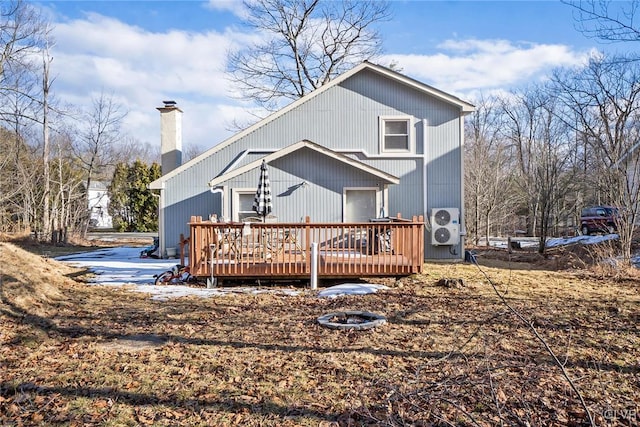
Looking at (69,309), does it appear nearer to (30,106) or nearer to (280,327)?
(280,327)

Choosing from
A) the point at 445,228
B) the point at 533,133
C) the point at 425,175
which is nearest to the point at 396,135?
the point at 425,175

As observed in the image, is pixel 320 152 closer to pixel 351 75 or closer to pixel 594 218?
pixel 351 75

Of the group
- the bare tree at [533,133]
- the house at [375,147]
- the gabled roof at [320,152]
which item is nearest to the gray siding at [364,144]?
the house at [375,147]

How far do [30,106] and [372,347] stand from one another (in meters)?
22.9

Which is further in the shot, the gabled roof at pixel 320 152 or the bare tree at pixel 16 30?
the bare tree at pixel 16 30

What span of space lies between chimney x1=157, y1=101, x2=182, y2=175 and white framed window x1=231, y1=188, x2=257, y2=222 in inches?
160

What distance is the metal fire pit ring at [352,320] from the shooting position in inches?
213

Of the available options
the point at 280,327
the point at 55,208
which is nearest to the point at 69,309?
the point at 280,327

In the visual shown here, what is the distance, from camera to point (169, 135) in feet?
48.4

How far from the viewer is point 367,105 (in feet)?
42.7

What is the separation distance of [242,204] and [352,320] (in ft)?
23.0

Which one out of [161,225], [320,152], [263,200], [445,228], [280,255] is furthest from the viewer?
[161,225]

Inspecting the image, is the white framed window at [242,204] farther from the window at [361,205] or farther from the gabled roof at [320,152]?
the window at [361,205]

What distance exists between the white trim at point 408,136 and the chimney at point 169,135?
7.18m
